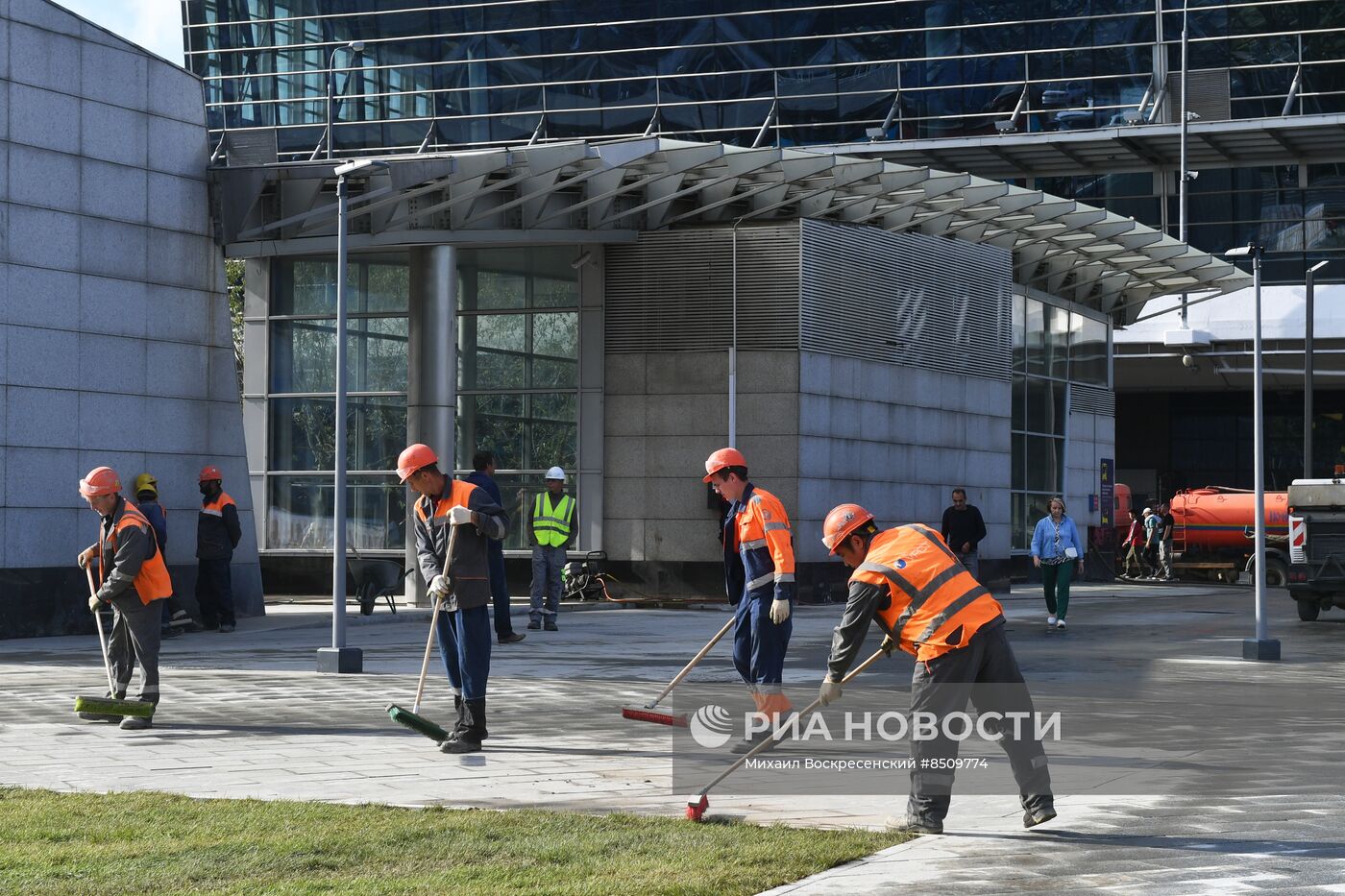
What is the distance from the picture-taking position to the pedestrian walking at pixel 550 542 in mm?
20094

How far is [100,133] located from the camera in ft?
71.0

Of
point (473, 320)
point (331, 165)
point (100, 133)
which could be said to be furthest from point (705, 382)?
point (100, 133)

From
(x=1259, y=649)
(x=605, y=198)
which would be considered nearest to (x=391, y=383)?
(x=605, y=198)

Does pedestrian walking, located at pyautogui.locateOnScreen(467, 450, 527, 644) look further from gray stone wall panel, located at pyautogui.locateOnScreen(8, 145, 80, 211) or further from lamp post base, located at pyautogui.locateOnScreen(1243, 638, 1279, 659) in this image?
lamp post base, located at pyautogui.locateOnScreen(1243, 638, 1279, 659)

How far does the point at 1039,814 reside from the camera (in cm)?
769

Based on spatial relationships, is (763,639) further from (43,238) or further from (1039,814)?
(43,238)

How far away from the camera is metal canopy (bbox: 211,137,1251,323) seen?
23.5m

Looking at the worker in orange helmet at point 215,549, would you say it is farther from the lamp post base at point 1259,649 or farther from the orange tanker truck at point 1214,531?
the orange tanker truck at point 1214,531

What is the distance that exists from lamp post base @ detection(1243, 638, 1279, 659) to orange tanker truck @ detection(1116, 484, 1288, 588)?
77.4 feet

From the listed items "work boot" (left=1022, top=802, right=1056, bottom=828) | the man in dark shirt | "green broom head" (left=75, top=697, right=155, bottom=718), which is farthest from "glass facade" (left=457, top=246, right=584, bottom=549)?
"work boot" (left=1022, top=802, right=1056, bottom=828)

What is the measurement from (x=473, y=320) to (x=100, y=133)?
8.32 meters

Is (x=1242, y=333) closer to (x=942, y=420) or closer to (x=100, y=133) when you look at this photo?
(x=942, y=420)

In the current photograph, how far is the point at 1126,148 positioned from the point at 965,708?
136ft

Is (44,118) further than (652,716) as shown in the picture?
Yes
